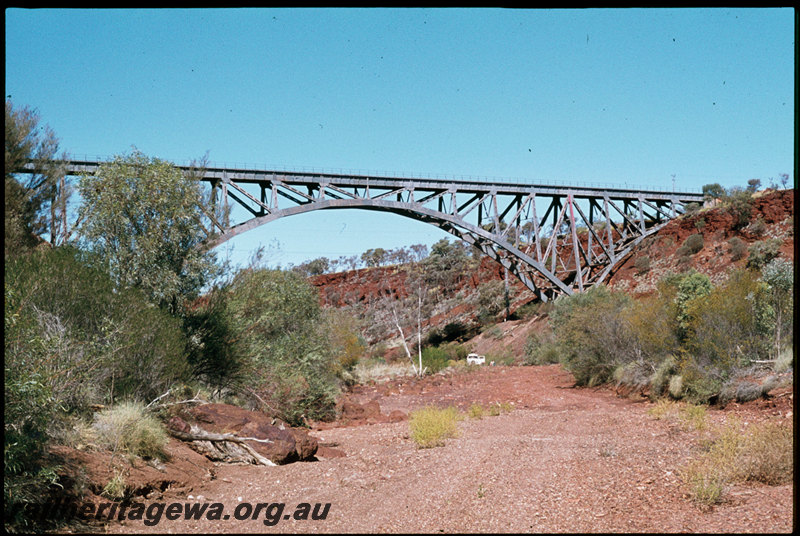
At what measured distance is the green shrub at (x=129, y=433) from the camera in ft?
28.9

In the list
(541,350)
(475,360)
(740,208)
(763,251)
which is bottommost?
(475,360)

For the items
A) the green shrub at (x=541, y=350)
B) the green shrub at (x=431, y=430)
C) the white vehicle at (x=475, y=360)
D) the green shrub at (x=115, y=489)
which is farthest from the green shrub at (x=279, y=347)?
the white vehicle at (x=475, y=360)

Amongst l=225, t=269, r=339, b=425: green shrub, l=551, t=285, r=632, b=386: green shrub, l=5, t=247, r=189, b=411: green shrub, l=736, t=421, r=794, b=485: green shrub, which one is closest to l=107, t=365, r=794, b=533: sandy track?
l=736, t=421, r=794, b=485: green shrub

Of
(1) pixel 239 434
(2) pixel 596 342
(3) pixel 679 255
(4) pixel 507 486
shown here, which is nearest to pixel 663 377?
(2) pixel 596 342

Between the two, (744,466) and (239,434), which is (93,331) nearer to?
(239,434)

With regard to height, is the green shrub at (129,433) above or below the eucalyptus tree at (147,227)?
below

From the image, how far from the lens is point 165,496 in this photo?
820 centimetres

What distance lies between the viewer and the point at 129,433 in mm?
9102

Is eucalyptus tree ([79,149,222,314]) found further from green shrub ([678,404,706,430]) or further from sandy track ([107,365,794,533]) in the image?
green shrub ([678,404,706,430])

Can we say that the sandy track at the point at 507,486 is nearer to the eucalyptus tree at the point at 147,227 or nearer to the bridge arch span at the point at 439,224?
the eucalyptus tree at the point at 147,227

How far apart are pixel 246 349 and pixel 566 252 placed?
39.2m

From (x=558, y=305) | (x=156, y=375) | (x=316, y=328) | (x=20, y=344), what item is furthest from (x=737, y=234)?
(x=20, y=344)

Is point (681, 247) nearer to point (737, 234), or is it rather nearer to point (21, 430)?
point (737, 234)

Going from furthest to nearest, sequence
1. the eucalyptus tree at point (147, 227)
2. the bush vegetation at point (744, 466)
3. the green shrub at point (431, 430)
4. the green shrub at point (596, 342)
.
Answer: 1. the green shrub at point (596, 342)
2. the eucalyptus tree at point (147, 227)
3. the green shrub at point (431, 430)
4. the bush vegetation at point (744, 466)
